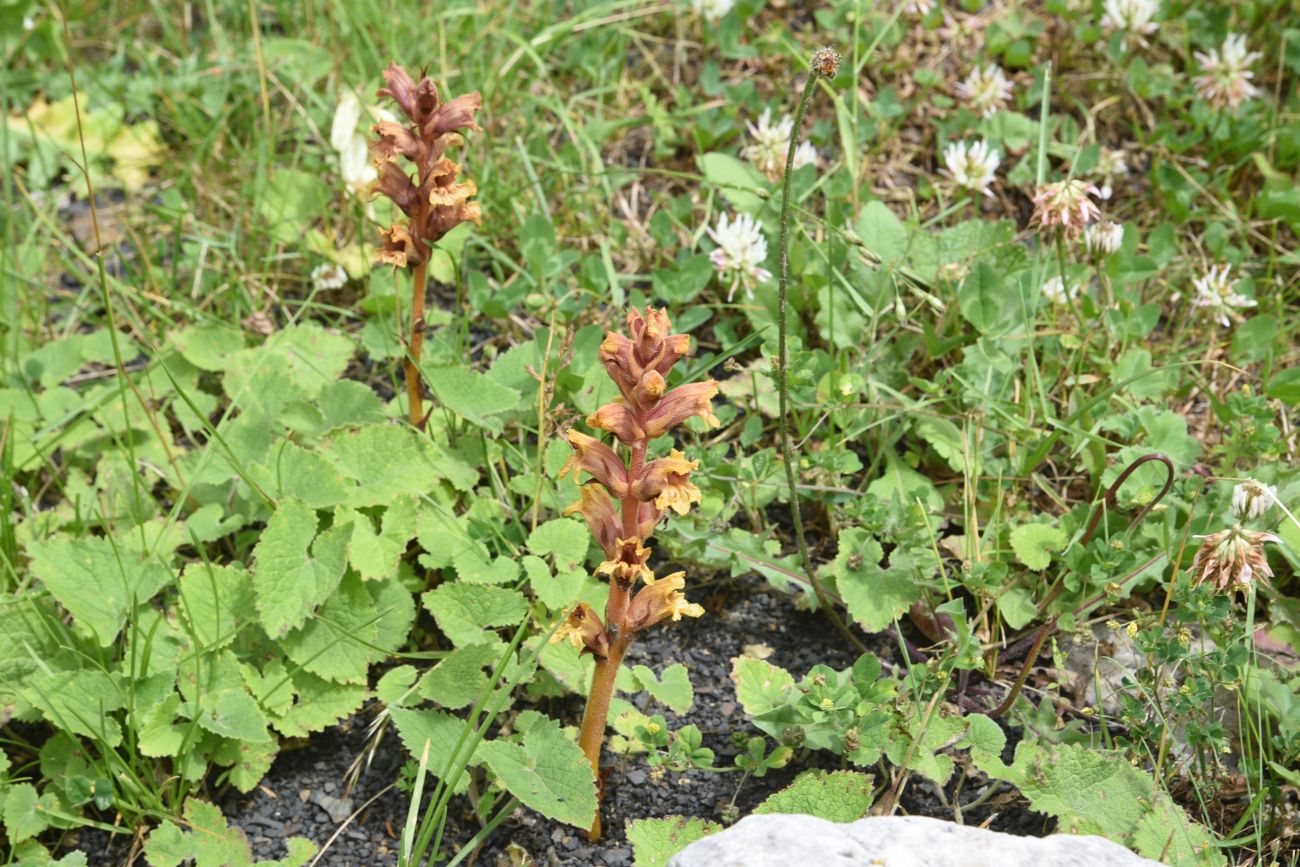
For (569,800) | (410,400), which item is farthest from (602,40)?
(569,800)

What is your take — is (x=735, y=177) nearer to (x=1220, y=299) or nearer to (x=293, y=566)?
(x=1220, y=299)

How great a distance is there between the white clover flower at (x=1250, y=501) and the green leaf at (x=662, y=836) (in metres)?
1.20

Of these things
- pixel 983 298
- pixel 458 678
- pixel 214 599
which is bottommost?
pixel 458 678

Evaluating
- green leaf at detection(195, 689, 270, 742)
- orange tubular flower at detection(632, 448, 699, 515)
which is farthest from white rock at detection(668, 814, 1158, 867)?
green leaf at detection(195, 689, 270, 742)

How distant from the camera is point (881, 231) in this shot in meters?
3.18

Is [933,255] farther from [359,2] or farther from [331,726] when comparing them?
[359,2]

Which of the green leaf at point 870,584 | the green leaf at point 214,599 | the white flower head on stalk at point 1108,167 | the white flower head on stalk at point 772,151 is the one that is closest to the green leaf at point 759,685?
the green leaf at point 870,584

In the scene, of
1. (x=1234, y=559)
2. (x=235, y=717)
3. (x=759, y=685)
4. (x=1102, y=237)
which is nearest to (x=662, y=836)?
(x=759, y=685)

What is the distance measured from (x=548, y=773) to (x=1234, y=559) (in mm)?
1286

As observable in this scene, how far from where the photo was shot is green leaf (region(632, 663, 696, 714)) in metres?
2.30

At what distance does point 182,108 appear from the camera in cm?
408

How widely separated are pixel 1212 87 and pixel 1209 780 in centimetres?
229

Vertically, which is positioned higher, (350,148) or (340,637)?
(350,148)

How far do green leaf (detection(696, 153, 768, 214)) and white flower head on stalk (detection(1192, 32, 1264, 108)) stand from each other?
4.62 ft
